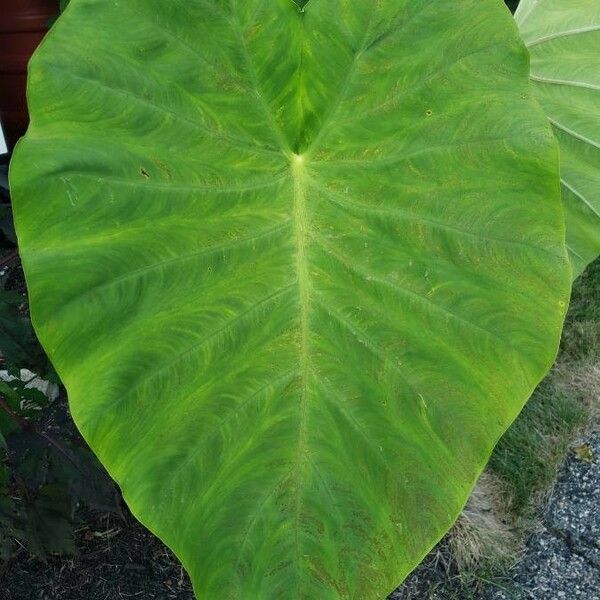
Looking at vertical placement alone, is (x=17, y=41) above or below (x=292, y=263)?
below

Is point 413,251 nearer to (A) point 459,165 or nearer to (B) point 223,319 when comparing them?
(A) point 459,165

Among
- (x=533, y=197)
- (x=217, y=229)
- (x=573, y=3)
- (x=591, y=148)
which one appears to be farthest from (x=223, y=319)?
(x=573, y=3)

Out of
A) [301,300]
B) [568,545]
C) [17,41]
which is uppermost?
[301,300]

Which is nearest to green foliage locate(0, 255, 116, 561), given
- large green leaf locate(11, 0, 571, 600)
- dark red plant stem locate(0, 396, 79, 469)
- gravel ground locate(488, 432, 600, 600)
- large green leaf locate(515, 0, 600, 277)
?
dark red plant stem locate(0, 396, 79, 469)

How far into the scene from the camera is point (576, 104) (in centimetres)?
116

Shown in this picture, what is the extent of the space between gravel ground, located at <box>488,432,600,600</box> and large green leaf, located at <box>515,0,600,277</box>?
3.32ft

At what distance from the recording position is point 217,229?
87 centimetres

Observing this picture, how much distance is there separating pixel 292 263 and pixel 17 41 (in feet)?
5.03

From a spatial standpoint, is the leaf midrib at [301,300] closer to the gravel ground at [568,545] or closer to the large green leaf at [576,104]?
the large green leaf at [576,104]

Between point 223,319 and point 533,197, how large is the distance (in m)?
0.33

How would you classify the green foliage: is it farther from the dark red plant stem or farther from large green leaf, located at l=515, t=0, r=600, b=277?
large green leaf, located at l=515, t=0, r=600, b=277

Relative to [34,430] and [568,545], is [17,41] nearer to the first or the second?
[34,430]

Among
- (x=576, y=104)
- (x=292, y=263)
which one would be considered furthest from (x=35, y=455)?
(x=576, y=104)

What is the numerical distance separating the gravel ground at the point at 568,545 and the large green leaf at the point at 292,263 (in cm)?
121
